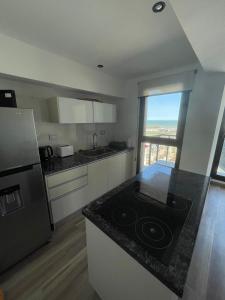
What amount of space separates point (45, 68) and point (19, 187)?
4.76ft

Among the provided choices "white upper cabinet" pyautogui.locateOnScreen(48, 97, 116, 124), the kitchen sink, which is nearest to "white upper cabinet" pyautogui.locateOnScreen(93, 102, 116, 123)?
"white upper cabinet" pyautogui.locateOnScreen(48, 97, 116, 124)

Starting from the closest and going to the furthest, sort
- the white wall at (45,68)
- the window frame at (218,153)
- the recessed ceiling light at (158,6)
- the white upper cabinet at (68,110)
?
the recessed ceiling light at (158,6) < the white wall at (45,68) < the white upper cabinet at (68,110) < the window frame at (218,153)

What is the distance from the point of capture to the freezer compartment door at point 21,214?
1.26m

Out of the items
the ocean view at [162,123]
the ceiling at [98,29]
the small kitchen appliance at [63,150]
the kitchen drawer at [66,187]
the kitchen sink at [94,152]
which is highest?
the ceiling at [98,29]

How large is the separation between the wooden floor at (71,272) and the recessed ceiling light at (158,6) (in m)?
2.39

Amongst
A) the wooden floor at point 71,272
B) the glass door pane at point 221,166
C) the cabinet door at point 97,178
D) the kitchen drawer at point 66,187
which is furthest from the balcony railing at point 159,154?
the kitchen drawer at point 66,187

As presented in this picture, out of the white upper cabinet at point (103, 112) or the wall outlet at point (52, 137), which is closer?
the wall outlet at point (52, 137)

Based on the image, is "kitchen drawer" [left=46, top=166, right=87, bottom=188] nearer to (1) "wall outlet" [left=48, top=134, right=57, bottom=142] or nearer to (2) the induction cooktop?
(1) "wall outlet" [left=48, top=134, right=57, bottom=142]

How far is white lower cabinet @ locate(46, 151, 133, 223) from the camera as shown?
69.0 inches

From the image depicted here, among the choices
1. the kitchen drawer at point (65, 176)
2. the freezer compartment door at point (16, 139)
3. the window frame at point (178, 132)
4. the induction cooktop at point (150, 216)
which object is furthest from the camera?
the window frame at point (178, 132)

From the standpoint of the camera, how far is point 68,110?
204 cm

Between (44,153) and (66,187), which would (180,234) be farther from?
(44,153)

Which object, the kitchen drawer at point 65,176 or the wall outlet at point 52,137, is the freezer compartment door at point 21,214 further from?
the wall outlet at point 52,137

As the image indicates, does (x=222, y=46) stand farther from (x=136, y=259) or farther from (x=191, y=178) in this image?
(x=136, y=259)
